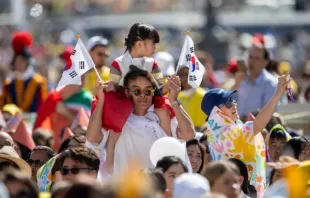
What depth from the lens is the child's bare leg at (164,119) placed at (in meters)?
10.3

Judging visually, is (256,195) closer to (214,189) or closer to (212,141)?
(212,141)

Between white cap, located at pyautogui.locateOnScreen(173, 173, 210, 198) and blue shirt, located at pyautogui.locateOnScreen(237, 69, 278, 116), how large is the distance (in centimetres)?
571

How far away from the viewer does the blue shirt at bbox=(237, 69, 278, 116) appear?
14000mm

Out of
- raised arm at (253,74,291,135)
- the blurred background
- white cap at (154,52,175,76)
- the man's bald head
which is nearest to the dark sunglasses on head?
the man's bald head

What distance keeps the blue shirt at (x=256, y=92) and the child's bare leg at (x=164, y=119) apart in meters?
3.74

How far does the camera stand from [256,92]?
555 inches

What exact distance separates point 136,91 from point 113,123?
30cm

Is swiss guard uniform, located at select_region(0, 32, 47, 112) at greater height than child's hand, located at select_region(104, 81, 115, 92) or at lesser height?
lesser

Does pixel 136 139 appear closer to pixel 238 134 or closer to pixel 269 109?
pixel 238 134

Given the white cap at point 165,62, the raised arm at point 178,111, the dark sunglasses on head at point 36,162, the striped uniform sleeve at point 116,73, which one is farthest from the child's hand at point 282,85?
the white cap at point 165,62

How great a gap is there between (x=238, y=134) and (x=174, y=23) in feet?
91.5

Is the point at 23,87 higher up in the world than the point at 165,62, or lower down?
lower down

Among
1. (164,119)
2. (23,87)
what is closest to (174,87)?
(164,119)

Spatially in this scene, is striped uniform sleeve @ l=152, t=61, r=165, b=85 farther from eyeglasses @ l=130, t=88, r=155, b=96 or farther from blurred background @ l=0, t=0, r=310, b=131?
blurred background @ l=0, t=0, r=310, b=131
